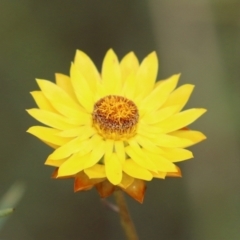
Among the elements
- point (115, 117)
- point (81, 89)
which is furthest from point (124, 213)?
point (81, 89)

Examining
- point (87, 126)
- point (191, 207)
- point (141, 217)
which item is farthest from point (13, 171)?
point (87, 126)

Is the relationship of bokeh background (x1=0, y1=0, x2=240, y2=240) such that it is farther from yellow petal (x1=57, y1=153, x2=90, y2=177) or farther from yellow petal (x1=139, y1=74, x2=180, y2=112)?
yellow petal (x1=57, y1=153, x2=90, y2=177)

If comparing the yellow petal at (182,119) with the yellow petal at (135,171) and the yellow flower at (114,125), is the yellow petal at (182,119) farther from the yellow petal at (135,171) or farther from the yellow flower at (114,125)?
the yellow petal at (135,171)

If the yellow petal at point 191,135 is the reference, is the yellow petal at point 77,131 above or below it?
above

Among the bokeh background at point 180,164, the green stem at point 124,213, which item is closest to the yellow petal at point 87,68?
the green stem at point 124,213

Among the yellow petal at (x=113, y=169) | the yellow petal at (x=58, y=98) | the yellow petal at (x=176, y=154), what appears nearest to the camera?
the yellow petal at (x=113, y=169)

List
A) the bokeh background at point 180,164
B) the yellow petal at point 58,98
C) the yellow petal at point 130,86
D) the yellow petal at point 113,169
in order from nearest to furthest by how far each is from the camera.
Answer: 1. the yellow petal at point 113,169
2. the yellow petal at point 58,98
3. the yellow petal at point 130,86
4. the bokeh background at point 180,164

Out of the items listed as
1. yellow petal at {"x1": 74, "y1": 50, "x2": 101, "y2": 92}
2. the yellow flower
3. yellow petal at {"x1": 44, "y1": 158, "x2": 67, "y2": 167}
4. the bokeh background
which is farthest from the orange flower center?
the bokeh background
